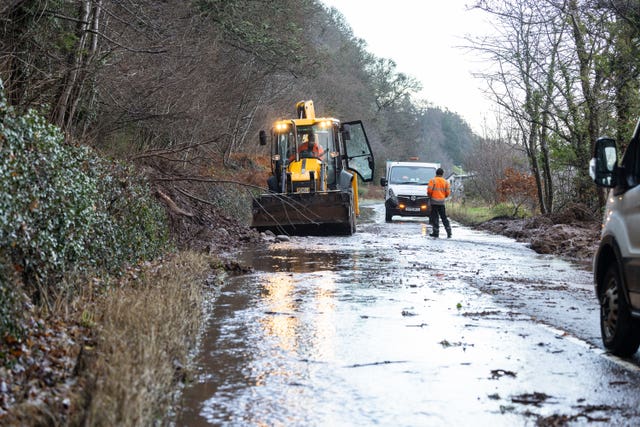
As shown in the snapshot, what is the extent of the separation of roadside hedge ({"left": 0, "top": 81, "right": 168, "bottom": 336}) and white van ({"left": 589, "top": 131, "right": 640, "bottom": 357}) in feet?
16.4

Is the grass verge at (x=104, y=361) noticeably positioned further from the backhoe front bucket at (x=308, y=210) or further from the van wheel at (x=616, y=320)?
the backhoe front bucket at (x=308, y=210)

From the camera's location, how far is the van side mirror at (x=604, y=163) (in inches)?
302

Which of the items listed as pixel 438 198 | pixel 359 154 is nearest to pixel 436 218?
pixel 438 198

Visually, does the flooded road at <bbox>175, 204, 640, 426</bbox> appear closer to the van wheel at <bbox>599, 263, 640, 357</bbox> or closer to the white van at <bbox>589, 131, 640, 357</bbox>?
the van wheel at <bbox>599, 263, 640, 357</bbox>

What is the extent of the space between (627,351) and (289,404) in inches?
131

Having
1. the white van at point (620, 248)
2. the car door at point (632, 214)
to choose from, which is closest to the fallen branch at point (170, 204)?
the white van at point (620, 248)

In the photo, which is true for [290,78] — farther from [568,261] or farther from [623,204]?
[623,204]

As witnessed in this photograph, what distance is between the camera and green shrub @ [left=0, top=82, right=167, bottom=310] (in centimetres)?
701

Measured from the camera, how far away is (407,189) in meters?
34.6

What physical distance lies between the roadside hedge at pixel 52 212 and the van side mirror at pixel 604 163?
506cm

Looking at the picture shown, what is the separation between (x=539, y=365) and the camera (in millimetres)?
7254

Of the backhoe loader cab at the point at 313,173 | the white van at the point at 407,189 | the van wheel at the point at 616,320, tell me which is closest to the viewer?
the van wheel at the point at 616,320

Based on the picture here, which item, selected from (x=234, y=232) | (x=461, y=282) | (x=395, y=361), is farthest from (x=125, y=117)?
(x=395, y=361)

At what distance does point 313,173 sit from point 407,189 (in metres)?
11.6
